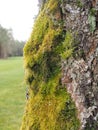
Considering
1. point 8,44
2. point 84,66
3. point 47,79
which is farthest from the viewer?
point 8,44

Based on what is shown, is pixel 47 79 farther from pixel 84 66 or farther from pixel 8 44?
pixel 8 44

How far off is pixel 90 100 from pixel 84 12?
580mm

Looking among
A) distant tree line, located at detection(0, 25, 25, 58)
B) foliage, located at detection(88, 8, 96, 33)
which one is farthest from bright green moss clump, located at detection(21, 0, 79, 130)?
distant tree line, located at detection(0, 25, 25, 58)

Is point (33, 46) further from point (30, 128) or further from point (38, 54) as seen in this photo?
point (30, 128)

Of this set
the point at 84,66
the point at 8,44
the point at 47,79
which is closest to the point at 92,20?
the point at 84,66

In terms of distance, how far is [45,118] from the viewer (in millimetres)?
2596

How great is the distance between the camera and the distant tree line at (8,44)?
→ 7465cm

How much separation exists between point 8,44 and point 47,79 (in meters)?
73.5

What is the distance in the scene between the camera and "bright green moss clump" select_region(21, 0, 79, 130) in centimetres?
248

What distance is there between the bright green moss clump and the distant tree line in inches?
2825

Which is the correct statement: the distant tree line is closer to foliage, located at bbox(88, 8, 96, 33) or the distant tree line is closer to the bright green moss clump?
the bright green moss clump

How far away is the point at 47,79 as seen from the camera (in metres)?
2.67

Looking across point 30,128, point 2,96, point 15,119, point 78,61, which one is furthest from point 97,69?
point 2,96

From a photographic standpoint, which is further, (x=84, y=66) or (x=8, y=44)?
(x=8, y=44)
